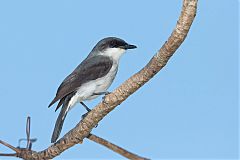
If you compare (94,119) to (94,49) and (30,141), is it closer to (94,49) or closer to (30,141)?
(30,141)

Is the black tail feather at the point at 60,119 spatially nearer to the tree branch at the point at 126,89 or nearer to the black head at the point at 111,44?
the tree branch at the point at 126,89

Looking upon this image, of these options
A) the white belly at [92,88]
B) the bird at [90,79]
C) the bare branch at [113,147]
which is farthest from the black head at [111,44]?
the bare branch at [113,147]

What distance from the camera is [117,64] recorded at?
311 inches

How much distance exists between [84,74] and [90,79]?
118mm

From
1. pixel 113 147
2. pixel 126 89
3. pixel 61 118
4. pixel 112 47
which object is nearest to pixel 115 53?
pixel 112 47

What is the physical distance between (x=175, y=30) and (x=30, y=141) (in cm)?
172

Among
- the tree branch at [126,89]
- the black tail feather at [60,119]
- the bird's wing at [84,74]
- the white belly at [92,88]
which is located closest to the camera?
the tree branch at [126,89]

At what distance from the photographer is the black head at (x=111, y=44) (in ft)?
26.8

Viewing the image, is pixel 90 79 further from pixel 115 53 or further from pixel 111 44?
pixel 111 44

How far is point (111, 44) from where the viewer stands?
8352mm

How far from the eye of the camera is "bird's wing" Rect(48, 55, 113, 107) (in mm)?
6664

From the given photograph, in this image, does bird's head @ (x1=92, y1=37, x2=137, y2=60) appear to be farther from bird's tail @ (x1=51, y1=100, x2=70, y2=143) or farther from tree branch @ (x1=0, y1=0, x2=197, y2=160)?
tree branch @ (x1=0, y1=0, x2=197, y2=160)

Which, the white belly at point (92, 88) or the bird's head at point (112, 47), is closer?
the white belly at point (92, 88)

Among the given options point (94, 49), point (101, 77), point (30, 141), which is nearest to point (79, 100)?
point (101, 77)
